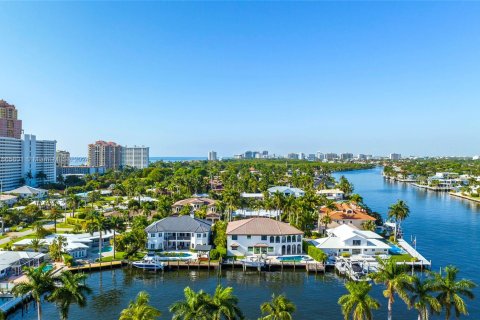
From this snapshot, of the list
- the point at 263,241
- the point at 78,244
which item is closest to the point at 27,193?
the point at 78,244

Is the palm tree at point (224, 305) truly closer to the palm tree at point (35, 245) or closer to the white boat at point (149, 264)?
the white boat at point (149, 264)

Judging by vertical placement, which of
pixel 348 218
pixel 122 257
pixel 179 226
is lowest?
pixel 122 257

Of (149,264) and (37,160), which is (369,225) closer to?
(149,264)

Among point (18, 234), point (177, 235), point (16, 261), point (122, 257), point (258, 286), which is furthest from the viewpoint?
Result: point (18, 234)

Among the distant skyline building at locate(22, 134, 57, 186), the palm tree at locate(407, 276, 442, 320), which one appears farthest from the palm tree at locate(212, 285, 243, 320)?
the distant skyline building at locate(22, 134, 57, 186)

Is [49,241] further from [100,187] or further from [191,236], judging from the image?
[100,187]

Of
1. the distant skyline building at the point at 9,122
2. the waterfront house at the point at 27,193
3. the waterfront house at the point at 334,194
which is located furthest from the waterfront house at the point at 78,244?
the distant skyline building at the point at 9,122
